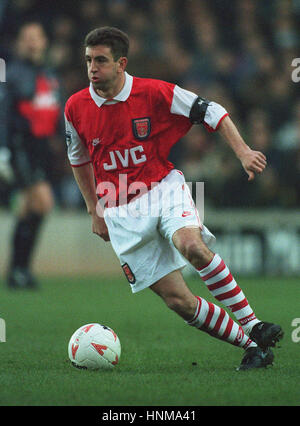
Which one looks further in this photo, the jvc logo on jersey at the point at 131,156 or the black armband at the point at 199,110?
the jvc logo on jersey at the point at 131,156

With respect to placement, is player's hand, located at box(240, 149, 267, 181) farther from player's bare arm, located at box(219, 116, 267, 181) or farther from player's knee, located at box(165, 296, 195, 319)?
player's knee, located at box(165, 296, 195, 319)

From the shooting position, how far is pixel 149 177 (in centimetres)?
469

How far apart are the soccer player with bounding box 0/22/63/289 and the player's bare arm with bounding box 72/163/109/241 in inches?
170

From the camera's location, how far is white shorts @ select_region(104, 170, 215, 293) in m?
4.54

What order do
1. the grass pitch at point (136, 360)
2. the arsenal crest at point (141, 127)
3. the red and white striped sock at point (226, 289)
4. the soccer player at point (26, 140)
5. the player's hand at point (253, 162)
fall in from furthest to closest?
the soccer player at point (26, 140), the arsenal crest at point (141, 127), the red and white striped sock at point (226, 289), the player's hand at point (253, 162), the grass pitch at point (136, 360)

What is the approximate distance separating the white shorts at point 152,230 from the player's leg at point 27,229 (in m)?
4.67

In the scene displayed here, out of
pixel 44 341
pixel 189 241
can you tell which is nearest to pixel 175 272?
pixel 189 241

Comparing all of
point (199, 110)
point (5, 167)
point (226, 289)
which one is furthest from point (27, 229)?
point (226, 289)

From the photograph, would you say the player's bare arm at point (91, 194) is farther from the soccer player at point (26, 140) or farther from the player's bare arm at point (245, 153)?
the soccer player at point (26, 140)

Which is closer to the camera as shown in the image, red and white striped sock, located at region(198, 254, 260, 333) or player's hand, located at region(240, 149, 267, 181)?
player's hand, located at region(240, 149, 267, 181)

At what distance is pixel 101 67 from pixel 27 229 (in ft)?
16.5

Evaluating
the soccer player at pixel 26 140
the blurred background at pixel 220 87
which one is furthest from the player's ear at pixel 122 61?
the blurred background at pixel 220 87

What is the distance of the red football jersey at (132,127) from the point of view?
4.66 m

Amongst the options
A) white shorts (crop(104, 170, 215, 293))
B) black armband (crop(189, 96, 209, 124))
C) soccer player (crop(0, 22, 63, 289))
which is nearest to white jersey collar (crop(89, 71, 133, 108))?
black armband (crop(189, 96, 209, 124))
